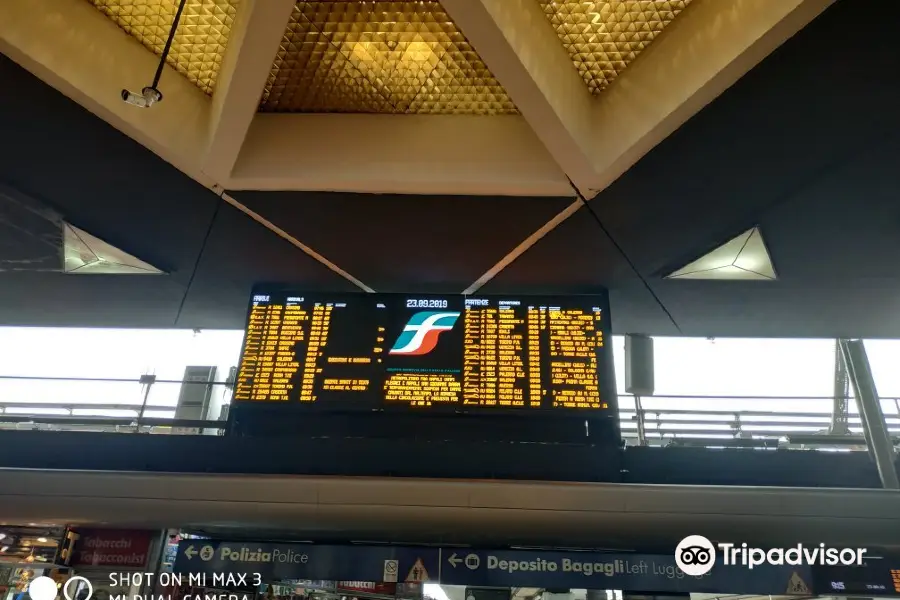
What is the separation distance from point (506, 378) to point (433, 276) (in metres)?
1.00

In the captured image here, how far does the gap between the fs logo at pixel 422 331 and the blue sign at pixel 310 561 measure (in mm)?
1377

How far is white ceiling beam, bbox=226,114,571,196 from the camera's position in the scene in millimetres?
3531

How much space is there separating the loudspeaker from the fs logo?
1681mm

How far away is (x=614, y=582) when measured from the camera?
3.99 m

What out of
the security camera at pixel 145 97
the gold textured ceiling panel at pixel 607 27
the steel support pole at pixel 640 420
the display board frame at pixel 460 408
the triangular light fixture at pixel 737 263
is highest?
the gold textured ceiling panel at pixel 607 27

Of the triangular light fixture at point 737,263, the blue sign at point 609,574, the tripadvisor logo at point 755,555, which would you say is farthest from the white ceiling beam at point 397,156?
the tripadvisor logo at point 755,555

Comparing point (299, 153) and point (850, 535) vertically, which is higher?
point (299, 153)

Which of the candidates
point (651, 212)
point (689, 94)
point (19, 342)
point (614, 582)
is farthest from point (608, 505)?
point (19, 342)

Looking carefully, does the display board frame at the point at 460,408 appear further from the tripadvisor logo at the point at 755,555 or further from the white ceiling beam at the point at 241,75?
the white ceiling beam at the point at 241,75

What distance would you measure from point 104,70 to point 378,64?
4.54 ft

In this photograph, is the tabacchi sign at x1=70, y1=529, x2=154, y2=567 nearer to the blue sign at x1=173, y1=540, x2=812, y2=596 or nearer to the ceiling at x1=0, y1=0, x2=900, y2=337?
the blue sign at x1=173, y1=540, x2=812, y2=596

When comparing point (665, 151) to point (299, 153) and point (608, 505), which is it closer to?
point (299, 153)

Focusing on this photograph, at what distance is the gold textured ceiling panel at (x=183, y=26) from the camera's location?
3053mm

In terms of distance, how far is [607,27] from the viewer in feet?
10.1
